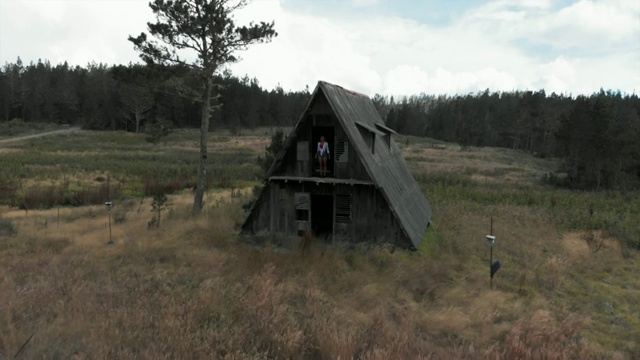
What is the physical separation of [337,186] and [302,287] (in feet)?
16.8

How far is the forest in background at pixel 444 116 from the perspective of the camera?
4625 centimetres

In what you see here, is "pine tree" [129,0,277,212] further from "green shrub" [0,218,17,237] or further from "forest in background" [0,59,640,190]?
"forest in background" [0,59,640,190]

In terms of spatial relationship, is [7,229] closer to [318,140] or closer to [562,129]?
[318,140]

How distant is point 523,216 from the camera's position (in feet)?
84.6

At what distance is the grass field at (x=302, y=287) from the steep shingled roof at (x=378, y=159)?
1.22 m

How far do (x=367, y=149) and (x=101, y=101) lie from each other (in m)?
88.3

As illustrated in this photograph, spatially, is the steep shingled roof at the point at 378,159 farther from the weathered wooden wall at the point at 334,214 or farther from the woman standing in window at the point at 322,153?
the woman standing in window at the point at 322,153

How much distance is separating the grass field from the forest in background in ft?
65.9

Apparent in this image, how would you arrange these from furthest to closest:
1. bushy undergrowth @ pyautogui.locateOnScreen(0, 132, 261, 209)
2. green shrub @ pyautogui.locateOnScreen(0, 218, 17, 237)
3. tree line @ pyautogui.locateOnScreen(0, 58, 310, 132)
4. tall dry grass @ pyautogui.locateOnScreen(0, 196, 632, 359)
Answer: tree line @ pyautogui.locateOnScreen(0, 58, 310, 132)
bushy undergrowth @ pyautogui.locateOnScreen(0, 132, 261, 209)
green shrub @ pyautogui.locateOnScreen(0, 218, 17, 237)
tall dry grass @ pyautogui.locateOnScreen(0, 196, 632, 359)

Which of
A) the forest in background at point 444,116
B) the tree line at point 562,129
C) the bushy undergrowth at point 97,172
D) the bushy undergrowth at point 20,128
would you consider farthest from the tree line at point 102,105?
the tree line at point 562,129

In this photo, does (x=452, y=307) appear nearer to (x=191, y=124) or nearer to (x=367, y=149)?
(x=367, y=149)

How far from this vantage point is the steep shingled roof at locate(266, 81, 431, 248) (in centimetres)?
1582

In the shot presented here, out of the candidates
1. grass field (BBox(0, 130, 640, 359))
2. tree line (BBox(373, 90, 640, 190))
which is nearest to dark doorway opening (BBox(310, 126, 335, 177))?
grass field (BBox(0, 130, 640, 359))

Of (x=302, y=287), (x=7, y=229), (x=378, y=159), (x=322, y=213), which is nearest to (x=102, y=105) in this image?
(x=7, y=229)
